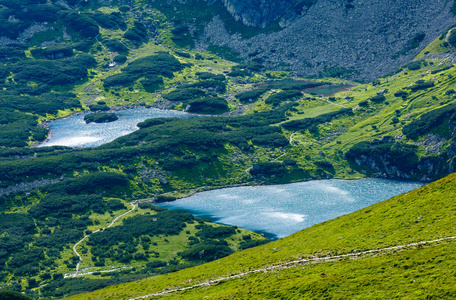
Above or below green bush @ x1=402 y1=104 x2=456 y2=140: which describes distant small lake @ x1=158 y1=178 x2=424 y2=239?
below

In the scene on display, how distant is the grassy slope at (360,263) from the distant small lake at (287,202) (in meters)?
53.5

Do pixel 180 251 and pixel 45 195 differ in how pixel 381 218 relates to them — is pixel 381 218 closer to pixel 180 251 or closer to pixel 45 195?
pixel 180 251

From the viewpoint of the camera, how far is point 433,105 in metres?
189

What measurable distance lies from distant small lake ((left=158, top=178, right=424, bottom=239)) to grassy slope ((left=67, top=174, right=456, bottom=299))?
175 feet

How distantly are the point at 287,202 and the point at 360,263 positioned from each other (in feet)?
318

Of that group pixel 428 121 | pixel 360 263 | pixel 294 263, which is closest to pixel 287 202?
pixel 428 121

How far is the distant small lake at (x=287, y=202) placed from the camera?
132 metres

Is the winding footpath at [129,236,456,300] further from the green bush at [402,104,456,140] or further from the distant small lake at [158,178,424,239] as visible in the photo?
the green bush at [402,104,456,140]

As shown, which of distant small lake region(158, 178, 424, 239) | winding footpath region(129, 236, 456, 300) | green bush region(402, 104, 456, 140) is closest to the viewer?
winding footpath region(129, 236, 456, 300)

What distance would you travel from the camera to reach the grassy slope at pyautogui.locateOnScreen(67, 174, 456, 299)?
150 feet


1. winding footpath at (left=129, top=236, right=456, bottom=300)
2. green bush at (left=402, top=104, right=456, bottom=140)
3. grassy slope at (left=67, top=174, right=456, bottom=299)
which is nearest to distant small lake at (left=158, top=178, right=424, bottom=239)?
green bush at (left=402, top=104, right=456, bottom=140)

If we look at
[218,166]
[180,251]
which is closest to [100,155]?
[218,166]

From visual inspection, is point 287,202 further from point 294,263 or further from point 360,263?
point 360,263

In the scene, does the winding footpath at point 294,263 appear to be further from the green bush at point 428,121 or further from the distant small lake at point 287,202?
the green bush at point 428,121
